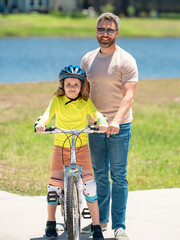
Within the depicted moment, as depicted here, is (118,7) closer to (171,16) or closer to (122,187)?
(171,16)

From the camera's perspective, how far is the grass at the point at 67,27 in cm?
7138

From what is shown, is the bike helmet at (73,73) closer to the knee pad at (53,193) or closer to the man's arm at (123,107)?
the man's arm at (123,107)

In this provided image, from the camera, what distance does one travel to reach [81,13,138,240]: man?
5070mm

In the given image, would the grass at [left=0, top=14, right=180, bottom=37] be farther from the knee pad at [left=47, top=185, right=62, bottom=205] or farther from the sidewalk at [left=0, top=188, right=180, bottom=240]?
the knee pad at [left=47, top=185, right=62, bottom=205]

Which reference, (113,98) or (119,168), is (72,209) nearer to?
(119,168)

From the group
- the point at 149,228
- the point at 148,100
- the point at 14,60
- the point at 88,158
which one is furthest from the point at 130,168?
the point at 14,60

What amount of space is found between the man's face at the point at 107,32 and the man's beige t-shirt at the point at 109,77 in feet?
0.45

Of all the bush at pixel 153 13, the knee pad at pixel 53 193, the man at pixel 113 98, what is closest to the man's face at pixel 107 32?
the man at pixel 113 98

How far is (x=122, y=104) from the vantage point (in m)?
5.01

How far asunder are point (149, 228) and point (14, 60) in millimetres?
29017

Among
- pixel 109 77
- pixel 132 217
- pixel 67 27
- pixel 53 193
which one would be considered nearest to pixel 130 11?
pixel 67 27

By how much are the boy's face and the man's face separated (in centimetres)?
44

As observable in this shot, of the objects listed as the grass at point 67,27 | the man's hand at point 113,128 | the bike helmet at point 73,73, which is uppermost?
the bike helmet at point 73,73

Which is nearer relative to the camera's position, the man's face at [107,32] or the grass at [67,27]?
the man's face at [107,32]
